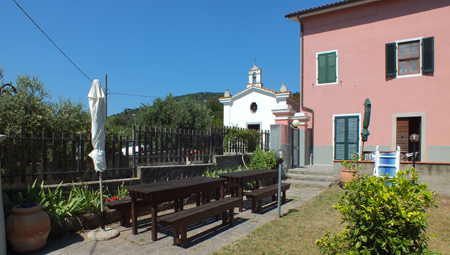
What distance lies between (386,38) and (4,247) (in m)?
13.4

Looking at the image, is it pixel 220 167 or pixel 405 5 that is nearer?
pixel 220 167

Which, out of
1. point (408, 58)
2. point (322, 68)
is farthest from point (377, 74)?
point (322, 68)

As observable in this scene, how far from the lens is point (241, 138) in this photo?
401 inches

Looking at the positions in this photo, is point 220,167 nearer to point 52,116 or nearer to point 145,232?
point 145,232

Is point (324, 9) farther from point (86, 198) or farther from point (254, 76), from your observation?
point (254, 76)

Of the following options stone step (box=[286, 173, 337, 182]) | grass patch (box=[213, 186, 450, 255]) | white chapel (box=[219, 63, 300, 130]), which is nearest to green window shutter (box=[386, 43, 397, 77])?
stone step (box=[286, 173, 337, 182])

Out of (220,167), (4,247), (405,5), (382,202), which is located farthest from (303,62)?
(4,247)

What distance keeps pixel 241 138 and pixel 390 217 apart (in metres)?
7.68

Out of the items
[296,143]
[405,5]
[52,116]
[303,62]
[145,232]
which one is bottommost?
[145,232]

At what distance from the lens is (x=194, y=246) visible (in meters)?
4.14

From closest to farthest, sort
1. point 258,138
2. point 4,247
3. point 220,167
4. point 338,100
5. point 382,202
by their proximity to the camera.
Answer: point 382,202, point 4,247, point 220,167, point 258,138, point 338,100

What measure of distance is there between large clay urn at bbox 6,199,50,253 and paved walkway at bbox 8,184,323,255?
6.4 inches

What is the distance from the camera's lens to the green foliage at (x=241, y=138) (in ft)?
31.6

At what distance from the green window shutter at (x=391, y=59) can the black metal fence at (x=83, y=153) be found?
6.71 meters
